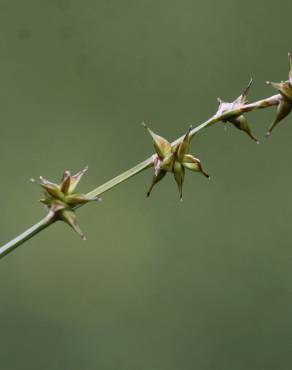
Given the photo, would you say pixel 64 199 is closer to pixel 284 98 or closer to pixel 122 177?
pixel 122 177

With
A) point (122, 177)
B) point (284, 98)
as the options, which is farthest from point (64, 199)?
point (284, 98)

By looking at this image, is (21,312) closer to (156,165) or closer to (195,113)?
(195,113)

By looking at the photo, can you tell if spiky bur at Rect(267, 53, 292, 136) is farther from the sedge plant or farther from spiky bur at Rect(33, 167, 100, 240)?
spiky bur at Rect(33, 167, 100, 240)

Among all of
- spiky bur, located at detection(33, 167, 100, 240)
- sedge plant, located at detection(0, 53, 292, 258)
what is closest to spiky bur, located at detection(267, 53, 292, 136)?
sedge plant, located at detection(0, 53, 292, 258)

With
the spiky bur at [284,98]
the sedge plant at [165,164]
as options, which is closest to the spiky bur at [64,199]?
the sedge plant at [165,164]

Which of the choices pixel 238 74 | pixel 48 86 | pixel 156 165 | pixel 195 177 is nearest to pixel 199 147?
pixel 195 177
